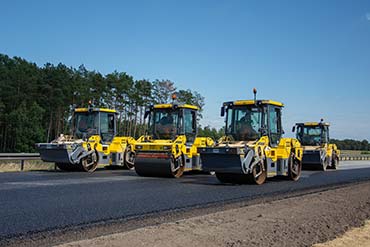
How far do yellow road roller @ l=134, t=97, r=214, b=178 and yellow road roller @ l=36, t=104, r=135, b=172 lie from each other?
2.44 m

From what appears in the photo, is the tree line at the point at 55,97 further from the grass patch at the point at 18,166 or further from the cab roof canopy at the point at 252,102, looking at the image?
the cab roof canopy at the point at 252,102

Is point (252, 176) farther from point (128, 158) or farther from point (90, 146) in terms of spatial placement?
point (128, 158)

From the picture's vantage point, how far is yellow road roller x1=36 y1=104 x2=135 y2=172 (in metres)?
15.9

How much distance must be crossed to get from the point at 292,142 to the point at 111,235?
983 cm

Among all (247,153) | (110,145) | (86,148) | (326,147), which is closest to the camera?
(247,153)

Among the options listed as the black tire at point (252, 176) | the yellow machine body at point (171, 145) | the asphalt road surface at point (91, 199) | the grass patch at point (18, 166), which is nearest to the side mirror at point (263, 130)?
the black tire at point (252, 176)

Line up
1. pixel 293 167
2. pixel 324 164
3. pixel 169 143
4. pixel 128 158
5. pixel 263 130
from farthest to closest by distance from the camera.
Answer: pixel 324 164
pixel 128 158
pixel 293 167
pixel 169 143
pixel 263 130

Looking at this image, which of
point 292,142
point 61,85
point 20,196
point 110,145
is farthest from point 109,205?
point 61,85

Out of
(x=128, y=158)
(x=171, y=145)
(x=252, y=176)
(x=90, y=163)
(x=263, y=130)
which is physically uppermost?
(x=263, y=130)

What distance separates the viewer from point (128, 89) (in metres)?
51.4

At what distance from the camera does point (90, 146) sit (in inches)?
653

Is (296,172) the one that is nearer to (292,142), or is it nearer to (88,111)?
(292,142)

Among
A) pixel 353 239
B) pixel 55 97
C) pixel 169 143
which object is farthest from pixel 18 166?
pixel 55 97

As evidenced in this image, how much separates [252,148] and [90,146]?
7018mm
